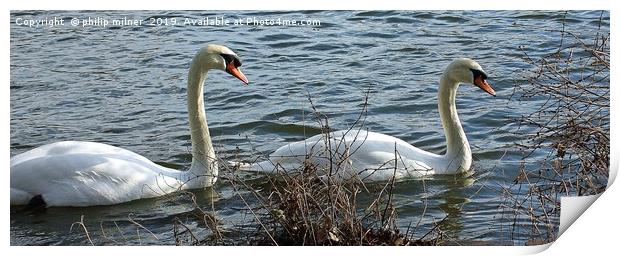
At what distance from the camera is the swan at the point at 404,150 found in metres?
10.4

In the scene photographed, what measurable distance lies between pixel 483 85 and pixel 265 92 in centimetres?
133

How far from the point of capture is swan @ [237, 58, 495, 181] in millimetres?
10375

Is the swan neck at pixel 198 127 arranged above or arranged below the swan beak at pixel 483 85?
below

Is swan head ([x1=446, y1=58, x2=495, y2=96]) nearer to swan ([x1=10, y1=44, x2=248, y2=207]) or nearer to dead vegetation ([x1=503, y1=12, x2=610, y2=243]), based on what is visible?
dead vegetation ([x1=503, y1=12, x2=610, y2=243])

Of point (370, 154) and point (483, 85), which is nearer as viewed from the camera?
point (370, 154)

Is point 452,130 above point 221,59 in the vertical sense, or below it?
below

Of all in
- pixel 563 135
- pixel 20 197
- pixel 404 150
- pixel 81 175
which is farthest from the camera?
pixel 404 150

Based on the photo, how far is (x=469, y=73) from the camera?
1072 cm

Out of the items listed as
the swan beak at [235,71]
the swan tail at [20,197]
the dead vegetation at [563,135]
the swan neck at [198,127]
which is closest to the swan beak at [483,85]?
the dead vegetation at [563,135]

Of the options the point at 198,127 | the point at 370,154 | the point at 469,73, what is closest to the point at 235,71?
the point at 198,127

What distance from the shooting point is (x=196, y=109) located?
1063cm

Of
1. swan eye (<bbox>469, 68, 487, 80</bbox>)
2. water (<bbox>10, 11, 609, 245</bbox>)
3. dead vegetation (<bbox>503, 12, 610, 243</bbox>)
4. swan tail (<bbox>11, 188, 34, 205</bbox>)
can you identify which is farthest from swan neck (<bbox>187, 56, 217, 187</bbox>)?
dead vegetation (<bbox>503, 12, 610, 243</bbox>)

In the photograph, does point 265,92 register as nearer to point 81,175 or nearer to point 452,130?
point 81,175

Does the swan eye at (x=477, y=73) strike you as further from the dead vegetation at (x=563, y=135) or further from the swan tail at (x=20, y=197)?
the swan tail at (x=20, y=197)
